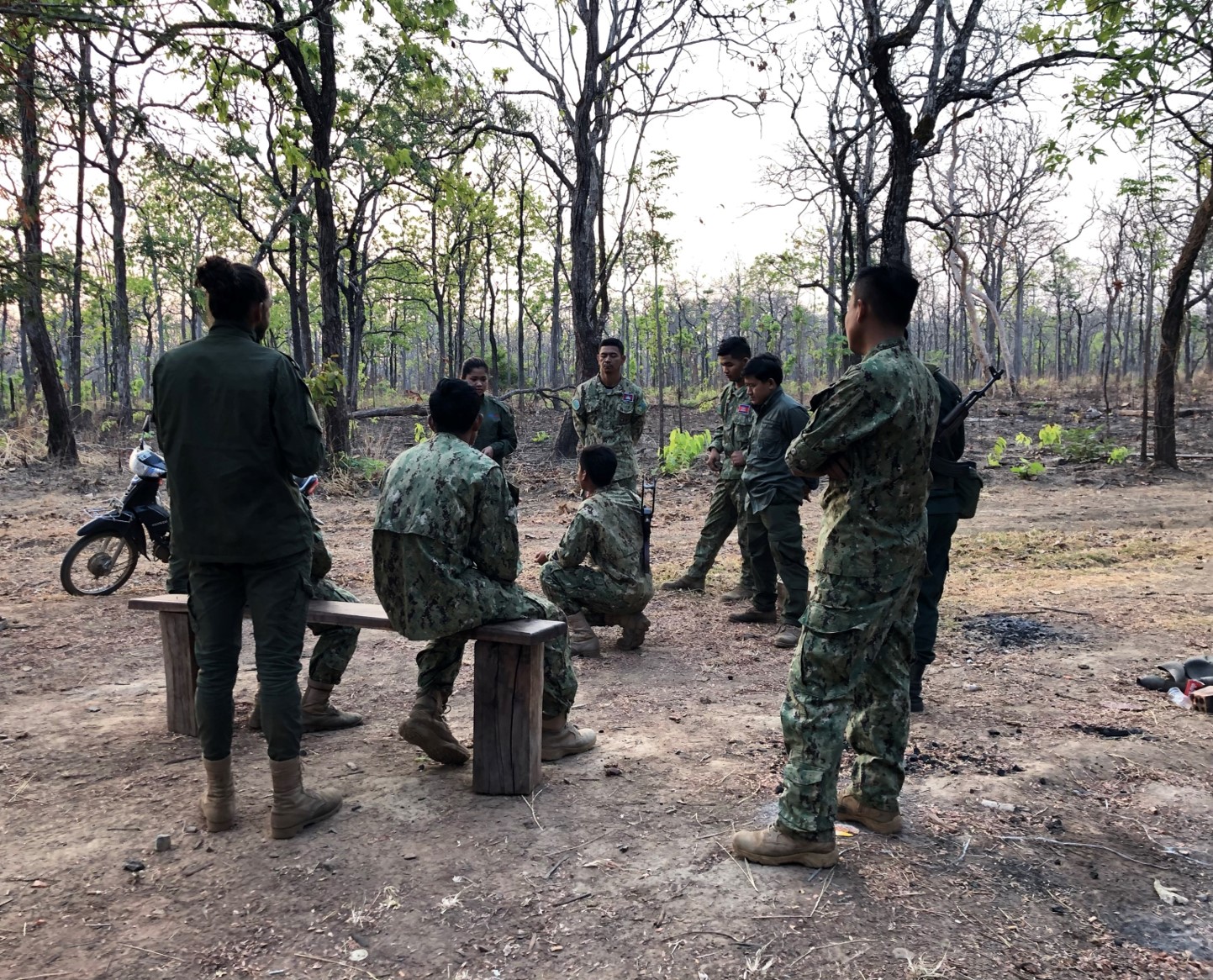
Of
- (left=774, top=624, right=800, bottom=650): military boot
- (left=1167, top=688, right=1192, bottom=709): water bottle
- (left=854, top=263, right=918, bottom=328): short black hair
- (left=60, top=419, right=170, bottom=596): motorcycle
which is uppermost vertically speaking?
(left=854, top=263, right=918, bottom=328): short black hair

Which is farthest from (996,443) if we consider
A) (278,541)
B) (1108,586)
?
(278,541)

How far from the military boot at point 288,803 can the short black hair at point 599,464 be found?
262 cm

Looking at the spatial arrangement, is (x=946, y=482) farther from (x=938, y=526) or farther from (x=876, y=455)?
(x=876, y=455)

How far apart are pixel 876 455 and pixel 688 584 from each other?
14.8 feet

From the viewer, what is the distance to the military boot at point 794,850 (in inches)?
104

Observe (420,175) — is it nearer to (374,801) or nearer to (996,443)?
(996,443)

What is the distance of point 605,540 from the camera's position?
16.8 ft

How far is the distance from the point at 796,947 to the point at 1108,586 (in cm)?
565

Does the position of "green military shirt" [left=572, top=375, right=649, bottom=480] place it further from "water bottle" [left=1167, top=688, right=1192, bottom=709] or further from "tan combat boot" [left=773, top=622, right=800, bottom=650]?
"water bottle" [left=1167, top=688, right=1192, bottom=709]

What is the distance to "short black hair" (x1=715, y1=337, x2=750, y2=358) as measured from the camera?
612 centimetres

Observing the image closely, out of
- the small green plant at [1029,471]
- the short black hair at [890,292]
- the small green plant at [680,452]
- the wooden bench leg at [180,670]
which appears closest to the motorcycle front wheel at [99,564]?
the wooden bench leg at [180,670]

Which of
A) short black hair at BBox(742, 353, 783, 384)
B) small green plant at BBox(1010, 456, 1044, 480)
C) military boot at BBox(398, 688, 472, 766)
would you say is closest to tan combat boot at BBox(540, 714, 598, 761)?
military boot at BBox(398, 688, 472, 766)

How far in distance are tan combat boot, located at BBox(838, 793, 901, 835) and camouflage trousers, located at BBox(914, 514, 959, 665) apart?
127 cm

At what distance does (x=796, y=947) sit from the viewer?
2.27 metres
